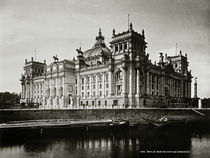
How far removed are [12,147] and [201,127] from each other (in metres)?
28.7

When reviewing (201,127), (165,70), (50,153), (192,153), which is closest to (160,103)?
(165,70)

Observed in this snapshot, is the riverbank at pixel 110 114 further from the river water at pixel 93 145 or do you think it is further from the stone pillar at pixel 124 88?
the stone pillar at pixel 124 88

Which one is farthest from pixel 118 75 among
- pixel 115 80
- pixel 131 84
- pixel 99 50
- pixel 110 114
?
pixel 99 50

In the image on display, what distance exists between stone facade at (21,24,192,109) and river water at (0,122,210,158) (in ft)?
61.3

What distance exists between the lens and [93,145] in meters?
23.3

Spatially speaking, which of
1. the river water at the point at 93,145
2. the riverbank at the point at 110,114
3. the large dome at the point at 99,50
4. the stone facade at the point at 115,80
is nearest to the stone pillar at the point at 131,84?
the stone facade at the point at 115,80

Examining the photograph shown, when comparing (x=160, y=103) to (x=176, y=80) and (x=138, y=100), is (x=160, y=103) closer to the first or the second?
(x=138, y=100)

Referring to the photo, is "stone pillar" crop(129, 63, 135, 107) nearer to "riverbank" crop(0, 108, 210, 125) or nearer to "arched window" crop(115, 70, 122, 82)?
"arched window" crop(115, 70, 122, 82)

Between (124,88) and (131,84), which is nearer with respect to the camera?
(131,84)

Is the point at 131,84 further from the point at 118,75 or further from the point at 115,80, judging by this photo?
the point at 115,80

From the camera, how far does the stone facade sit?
48031 millimetres

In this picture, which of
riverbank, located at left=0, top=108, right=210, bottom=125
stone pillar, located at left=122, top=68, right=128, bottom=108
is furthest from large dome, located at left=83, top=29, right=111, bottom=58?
riverbank, located at left=0, top=108, right=210, bottom=125

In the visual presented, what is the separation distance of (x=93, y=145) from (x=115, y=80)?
28106mm

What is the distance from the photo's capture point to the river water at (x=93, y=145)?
776 inches
